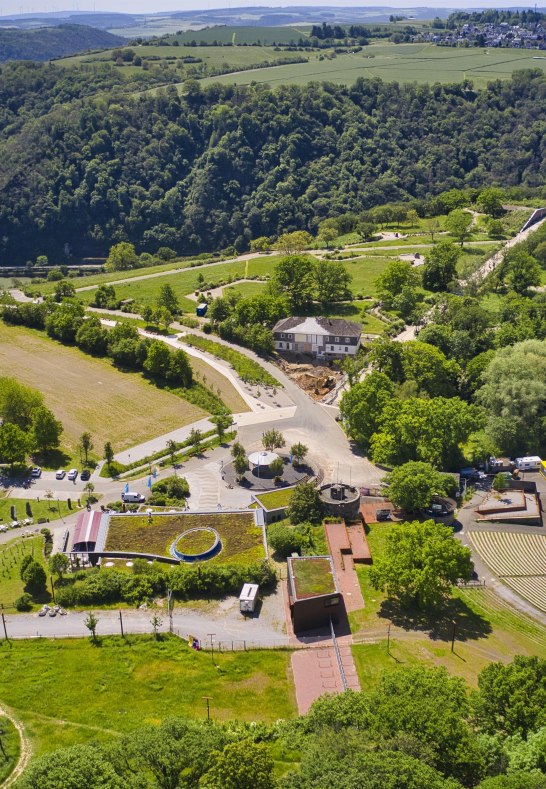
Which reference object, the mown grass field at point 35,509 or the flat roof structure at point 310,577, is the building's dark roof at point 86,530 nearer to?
the mown grass field at point 35,509

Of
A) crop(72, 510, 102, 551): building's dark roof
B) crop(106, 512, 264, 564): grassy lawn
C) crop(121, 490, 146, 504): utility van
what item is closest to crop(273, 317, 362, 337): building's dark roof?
crop(121, 490, 146, 504): utility van

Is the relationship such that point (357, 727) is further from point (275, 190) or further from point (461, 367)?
point (275, 190)

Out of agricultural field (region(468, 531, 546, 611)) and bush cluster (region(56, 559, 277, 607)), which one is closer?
bush cluster (region(56, 559, 277, 607))

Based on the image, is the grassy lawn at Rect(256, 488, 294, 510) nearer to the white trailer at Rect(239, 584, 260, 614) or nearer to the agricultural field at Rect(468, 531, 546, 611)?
the white trailer at Rect(239, 584, 260, 614)

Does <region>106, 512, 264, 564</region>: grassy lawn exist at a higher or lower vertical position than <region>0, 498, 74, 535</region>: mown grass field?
higher

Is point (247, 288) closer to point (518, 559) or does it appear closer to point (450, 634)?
point (518, 559)

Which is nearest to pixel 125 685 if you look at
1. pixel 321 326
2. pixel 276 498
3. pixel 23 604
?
pixel 23 604
